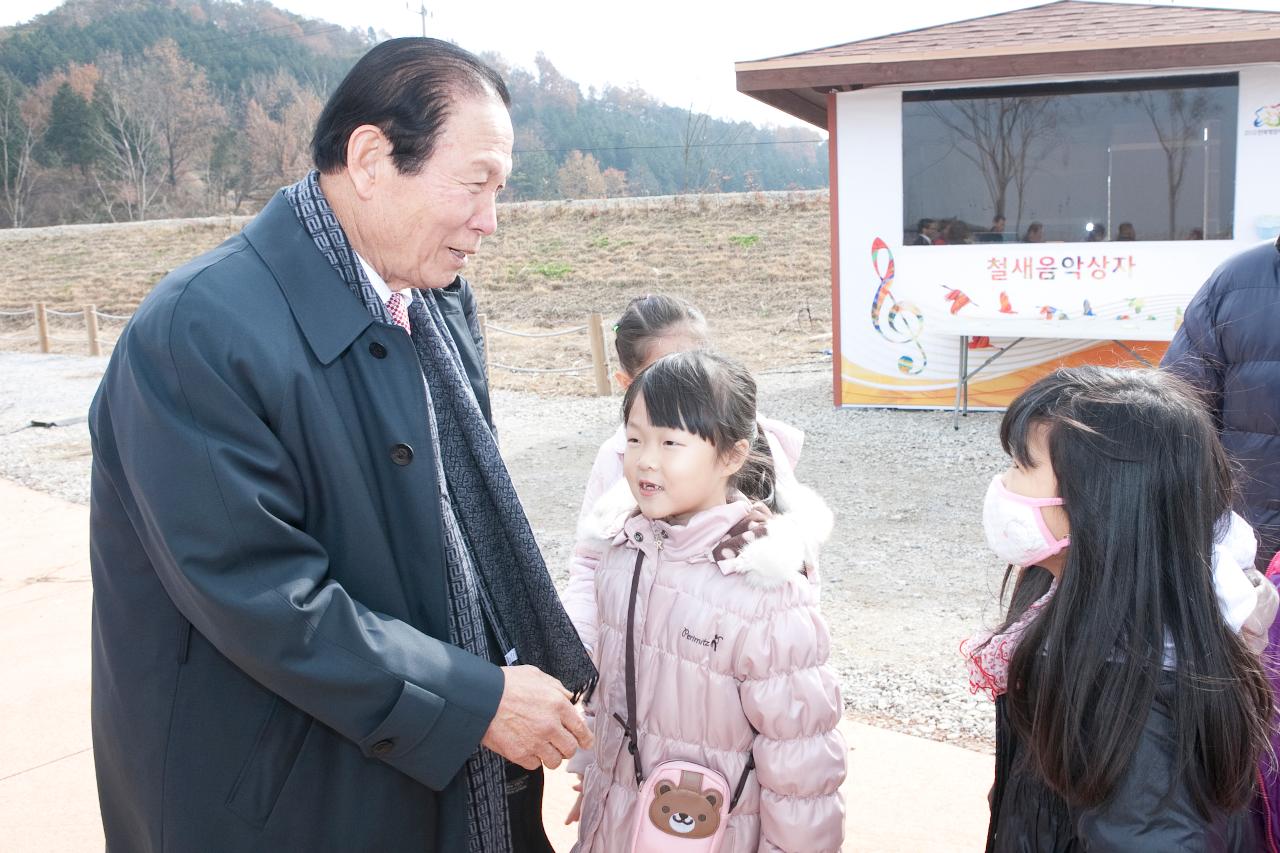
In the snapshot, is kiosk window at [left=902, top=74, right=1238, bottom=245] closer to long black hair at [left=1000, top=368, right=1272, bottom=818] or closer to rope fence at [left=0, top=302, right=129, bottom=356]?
long black hair at [left=1000, top=368, right=1272, bottom=818]

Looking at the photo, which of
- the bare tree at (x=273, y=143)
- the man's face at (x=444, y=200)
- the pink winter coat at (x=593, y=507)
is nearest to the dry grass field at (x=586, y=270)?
the pink winter coat at (x=593, y=507)

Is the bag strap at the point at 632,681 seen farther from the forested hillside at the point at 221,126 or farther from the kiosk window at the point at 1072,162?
the forested hillside at the point at 221,126

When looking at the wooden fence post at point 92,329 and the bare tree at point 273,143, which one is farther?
the bare tree at point 273,143

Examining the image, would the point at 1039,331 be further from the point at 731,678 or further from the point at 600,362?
the point at 731,678

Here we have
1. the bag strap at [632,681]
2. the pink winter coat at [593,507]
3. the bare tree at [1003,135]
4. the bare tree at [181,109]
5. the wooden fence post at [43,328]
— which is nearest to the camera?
the bag strap at [632,681]

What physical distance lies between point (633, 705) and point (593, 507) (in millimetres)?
500

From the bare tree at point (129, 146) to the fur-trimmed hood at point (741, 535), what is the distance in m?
54.1

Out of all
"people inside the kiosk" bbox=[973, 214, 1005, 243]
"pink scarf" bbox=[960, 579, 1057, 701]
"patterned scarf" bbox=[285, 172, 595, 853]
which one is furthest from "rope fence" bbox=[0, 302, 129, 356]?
"pink scarf" bbox=[960, 579, 1057, 701]

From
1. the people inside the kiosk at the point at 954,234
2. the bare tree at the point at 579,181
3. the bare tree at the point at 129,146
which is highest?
the bare tree at the point at 129,146

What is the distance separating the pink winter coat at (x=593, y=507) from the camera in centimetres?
236

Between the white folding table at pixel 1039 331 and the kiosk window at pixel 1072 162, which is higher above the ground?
the kiosk window at pixel 1072 162

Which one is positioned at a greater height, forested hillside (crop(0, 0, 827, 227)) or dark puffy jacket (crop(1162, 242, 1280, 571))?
forested hillside (crop(0, 0, 827, 227))

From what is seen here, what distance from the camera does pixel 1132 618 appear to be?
5.19ft

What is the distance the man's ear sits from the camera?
164cm
